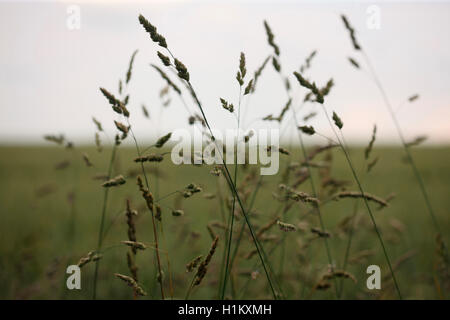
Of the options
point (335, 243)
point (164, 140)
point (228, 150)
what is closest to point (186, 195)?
point (164, 140)

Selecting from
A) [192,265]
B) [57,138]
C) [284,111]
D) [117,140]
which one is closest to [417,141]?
[284,111]

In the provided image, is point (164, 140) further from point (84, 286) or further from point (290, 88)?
point (84, 286)

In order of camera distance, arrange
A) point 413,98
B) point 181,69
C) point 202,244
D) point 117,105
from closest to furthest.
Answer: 1. point 181,69
2. point 117,105
3. point 413,98
4. point 202,244

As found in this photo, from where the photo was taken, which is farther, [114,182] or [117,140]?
[117,140]

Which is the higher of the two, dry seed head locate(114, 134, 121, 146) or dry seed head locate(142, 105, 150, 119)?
dry seed head locate(142, 105, 150, 119)

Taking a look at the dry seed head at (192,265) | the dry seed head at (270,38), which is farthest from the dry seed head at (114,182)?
the dry seed head at (270,38)

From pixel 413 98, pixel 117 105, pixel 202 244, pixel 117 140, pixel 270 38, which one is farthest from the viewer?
pixel 202 244

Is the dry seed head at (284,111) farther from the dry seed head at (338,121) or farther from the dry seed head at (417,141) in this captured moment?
the dry seed head at (417,141)

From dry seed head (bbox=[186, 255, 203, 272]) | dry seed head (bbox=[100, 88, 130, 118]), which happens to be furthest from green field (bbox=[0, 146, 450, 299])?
dry seed head (bbox=[100, 88, 130, 118])

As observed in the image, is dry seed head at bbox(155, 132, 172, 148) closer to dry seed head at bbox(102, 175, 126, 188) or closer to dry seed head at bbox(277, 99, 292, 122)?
dry seed head at bbox(102, 175, 126, 188)

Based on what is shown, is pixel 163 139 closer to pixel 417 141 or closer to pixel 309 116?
pixel 309 116

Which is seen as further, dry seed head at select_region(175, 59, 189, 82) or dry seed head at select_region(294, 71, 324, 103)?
dry seed head at select_region(294, 71, 324, 103)

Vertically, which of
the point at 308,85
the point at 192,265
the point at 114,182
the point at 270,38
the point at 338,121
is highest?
the point at 270,38
